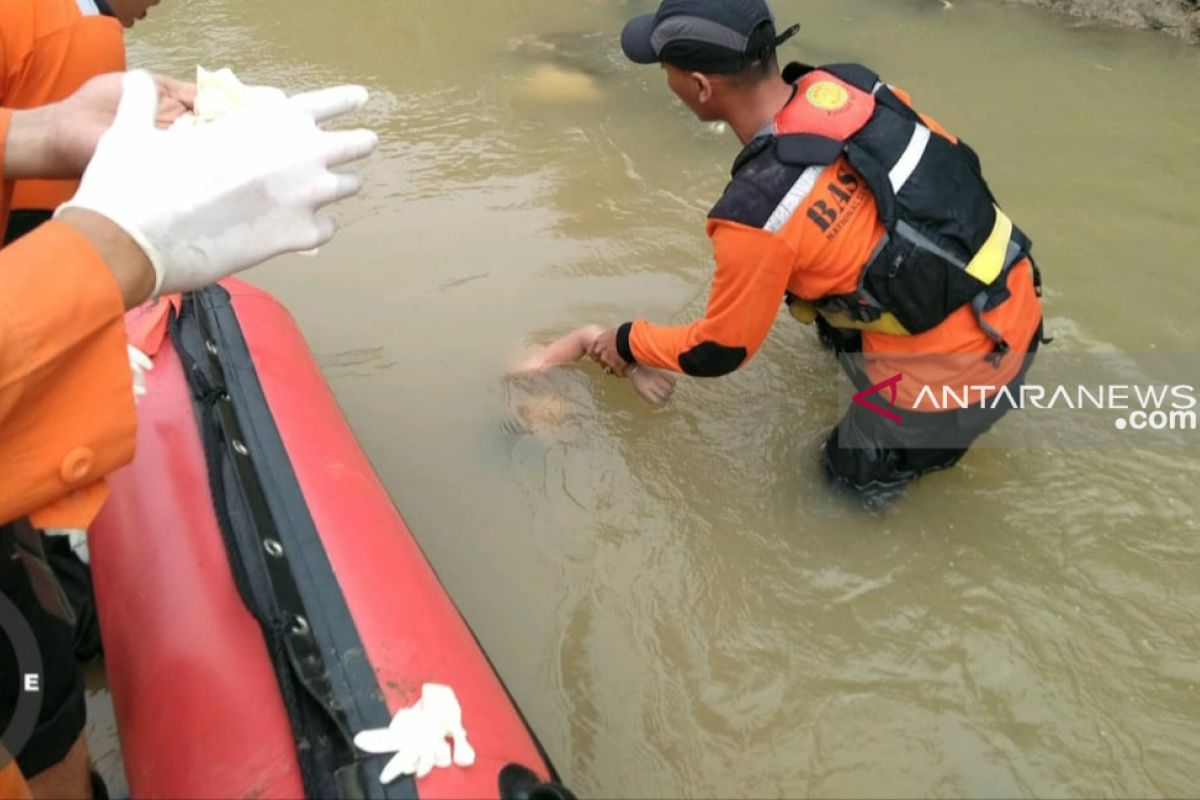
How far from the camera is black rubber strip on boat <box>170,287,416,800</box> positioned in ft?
5.09

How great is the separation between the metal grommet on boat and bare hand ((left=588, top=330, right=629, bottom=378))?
1274 millimetres

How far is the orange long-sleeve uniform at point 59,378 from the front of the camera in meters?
1.04

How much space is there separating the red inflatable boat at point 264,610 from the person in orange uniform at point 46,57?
0.63 metres

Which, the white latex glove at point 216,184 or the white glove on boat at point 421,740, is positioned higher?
the white latex glove at point 216,184

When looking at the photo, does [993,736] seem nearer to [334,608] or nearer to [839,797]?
[839,797]

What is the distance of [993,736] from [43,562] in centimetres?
216

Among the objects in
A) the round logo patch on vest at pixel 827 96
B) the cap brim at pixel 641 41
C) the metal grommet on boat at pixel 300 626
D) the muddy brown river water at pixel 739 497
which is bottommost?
the muddy brown river water at pixel 739 497

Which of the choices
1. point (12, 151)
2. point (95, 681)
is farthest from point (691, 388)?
point (12, 151)

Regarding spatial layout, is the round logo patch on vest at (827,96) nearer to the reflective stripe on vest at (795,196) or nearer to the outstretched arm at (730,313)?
the reflective stripe on vest at (795,196)

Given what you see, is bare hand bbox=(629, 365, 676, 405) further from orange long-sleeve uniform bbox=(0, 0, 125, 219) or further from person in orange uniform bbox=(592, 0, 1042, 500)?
orange long-sleeve uniform bbox=(0, 0, 125, 219)

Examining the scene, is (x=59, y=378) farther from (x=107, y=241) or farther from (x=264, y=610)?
(x=264, y=610)

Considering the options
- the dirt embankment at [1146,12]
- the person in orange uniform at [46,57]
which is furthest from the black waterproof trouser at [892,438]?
the dirt embankment at [1146,12]

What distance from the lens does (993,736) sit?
234 cm

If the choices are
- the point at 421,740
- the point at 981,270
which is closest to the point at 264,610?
the point at 421,740
